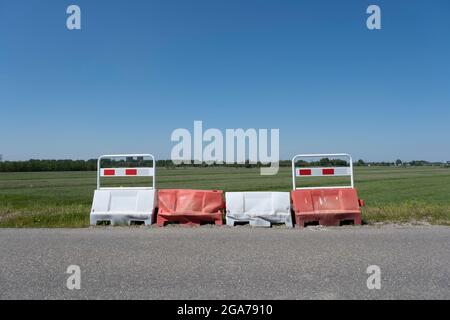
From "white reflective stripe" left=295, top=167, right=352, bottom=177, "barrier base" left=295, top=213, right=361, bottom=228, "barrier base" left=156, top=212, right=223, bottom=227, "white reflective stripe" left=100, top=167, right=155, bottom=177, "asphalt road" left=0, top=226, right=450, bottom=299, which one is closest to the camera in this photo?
"asphalt road" left=0, top=226, right=450, bottom=299

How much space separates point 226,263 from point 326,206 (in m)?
3.91

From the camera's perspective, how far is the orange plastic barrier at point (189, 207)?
7.82 meters

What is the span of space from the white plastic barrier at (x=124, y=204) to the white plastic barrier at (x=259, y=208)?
1895 millimetres

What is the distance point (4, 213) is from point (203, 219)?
19.6 ft

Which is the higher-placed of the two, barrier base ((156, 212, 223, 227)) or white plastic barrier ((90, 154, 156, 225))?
white plastic barrier ((90, 154, 156, 225))

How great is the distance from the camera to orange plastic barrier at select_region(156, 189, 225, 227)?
7.82 m

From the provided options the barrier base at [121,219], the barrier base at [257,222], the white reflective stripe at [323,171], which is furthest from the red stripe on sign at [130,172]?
the white reflective stripe at [323,171]

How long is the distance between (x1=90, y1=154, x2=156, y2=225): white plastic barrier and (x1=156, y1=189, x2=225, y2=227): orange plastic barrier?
0.27m

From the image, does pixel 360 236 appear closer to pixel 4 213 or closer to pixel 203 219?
pixel 203 219

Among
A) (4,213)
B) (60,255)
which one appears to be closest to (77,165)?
(4,213)

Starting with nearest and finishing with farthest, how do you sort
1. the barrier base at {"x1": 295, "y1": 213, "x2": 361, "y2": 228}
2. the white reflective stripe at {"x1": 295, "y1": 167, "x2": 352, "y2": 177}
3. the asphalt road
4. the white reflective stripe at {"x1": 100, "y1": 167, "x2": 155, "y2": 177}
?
1. the asphalt road
2. the barrier base at {"x1": 295, "y1": 213, "x2": 361, "y2": 228}
3. the white reflective stripe at {"x1": 295, "y1": 167, "x2": 352, "y2": 177}
4. the white reflective stripe at {"x1": 100, "y1": 167, "x2": 155, "y2": 177}

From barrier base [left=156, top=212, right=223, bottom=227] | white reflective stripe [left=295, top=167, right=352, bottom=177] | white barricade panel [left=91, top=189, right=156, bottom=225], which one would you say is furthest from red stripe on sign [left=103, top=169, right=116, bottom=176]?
white reflective stripe [left=295, top=167, right=352, bottom=177]

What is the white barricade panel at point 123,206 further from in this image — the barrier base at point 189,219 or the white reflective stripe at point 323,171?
the white reflective stripe at point 323,171

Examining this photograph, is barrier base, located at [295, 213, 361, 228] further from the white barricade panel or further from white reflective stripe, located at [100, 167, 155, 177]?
white reflective stripe, located at [100, 167, 155, 177]
